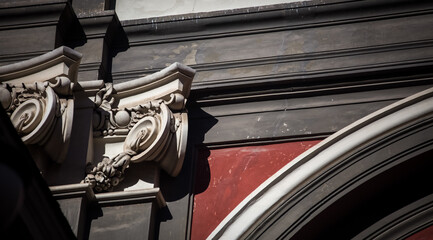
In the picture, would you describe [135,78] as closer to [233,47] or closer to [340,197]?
[233,47]

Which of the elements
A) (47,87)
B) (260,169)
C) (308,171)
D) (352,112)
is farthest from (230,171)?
(47,87)

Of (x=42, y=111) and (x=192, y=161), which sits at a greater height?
(x=42, y=111)

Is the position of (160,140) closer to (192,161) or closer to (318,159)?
(192,161)

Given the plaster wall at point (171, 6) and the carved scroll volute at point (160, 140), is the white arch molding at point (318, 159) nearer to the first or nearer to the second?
the carved scroll volute at point (160, 140)

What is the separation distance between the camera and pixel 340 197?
4.84m

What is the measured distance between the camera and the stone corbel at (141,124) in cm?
500

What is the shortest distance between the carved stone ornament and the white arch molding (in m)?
1.10

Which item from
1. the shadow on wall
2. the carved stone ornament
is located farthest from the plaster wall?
the carved stone ornament

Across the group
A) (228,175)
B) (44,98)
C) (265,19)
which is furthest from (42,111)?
(265,19)

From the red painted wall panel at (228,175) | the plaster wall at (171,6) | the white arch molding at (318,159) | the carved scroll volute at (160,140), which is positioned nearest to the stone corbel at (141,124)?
the carved scroll volute at (160,140)

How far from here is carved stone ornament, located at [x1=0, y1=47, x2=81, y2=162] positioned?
495 centimetres

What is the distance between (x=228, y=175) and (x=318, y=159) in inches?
21.9

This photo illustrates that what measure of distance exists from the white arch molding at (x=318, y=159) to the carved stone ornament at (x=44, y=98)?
3.60 feet

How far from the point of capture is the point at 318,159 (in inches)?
196
